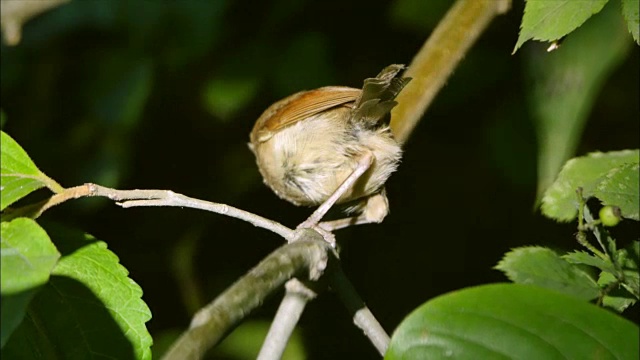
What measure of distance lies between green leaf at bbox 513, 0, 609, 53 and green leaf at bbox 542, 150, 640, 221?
48cm

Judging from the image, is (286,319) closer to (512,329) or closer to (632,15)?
(512,329)

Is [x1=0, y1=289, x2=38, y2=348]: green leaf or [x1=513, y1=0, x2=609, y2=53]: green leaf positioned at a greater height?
[x1=513, y1=0, x2=609, y2=53]: green leaf

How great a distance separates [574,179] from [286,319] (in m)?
1.23

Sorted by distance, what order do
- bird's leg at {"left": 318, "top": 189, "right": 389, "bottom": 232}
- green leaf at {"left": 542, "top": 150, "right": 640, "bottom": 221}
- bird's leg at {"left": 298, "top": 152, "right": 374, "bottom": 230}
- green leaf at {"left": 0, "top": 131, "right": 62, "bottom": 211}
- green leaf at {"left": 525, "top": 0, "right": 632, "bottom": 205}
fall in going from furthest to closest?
green leaf at {"left": 525, "top": 0, "right": 632, "bottom": 205}
bird's leg at {"left": 318, "top": 189, "right": 389, "bottom": 232}
bird's leg at {"left": 298, "top": 152, "right": 374, "bottom": 230}
green leaf at {"left": 542, "top": 150, "right": 640, "bottom": 221}
green leaf at {"left": 0, "top": 131, "right": 62, "bottom": 211}

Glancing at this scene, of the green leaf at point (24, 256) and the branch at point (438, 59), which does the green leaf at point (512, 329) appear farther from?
the branch at point (438, 59)

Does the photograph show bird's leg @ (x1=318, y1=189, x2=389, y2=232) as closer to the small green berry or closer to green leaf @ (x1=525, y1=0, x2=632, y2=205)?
green leaf @ (x1=525, y1=0, x2=632, y2=205)

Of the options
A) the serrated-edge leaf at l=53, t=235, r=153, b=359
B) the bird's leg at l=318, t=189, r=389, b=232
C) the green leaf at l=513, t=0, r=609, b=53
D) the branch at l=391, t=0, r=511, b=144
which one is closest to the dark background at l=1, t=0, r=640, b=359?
the bird's leg at l=318, t=189, r=389, b=232

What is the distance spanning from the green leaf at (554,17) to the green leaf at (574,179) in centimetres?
48

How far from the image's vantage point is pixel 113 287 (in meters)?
1.89

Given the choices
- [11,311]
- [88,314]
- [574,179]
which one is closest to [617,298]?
[574,179]

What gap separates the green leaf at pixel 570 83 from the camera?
3289mm

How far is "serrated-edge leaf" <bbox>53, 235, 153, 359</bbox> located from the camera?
1834mm

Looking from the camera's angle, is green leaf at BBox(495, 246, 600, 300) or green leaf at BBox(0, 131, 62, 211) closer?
green leaf at BBox(0, 131, 62, 211)

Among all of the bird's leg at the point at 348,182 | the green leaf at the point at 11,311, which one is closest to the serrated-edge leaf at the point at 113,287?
the green leaf at the point at 11,311
